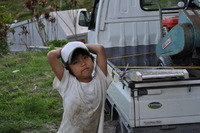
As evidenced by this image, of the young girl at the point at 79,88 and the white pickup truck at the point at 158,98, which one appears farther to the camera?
the white pickup truck at the point at 158,98

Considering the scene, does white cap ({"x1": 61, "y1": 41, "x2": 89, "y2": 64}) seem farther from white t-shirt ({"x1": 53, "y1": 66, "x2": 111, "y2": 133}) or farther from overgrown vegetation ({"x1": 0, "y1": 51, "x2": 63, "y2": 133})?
overgrown vegetation ({"x1": 0, "y1": 51, "x2": 63, "y2": 133})

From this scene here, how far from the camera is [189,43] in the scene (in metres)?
4.09

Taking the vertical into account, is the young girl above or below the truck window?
below

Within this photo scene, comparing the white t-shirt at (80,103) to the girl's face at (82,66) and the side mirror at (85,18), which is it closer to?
the girl's face at (82,66)

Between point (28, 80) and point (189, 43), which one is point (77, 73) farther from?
point (28, 80)

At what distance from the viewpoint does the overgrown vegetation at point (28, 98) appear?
5.43 metres

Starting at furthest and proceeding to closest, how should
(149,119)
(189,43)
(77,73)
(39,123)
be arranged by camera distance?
(39,123) → (189,43) → (149,119) → (77,73)

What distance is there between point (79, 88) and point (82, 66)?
0.19 m

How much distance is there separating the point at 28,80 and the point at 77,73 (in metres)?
5.67

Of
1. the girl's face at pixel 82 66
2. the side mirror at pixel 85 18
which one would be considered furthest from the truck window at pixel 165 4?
the girl's face at pixel 82 66

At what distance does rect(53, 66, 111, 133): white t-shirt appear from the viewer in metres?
2.88

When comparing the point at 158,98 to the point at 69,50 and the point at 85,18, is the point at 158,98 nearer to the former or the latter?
the point at 69,50

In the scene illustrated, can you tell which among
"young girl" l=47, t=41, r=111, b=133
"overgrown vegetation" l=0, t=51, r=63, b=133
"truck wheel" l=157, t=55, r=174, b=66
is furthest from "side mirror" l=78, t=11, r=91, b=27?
"young girl" l=47, t=41, r=111, b=133

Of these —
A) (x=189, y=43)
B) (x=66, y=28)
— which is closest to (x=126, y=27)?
(x=189, y=43)
